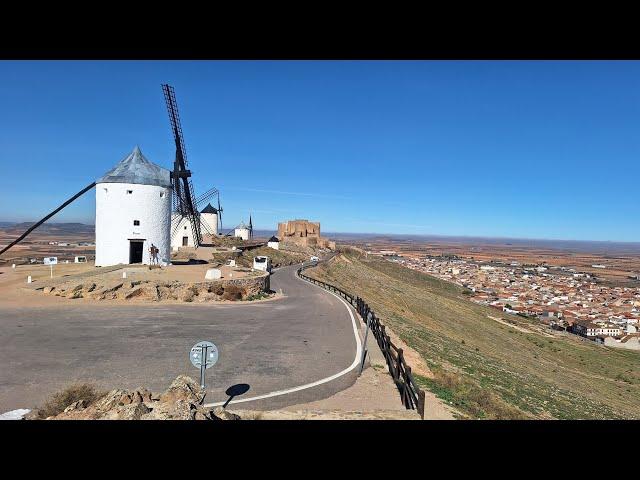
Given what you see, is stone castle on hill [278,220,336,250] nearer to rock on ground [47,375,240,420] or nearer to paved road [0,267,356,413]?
paved road [0,267,356,413]

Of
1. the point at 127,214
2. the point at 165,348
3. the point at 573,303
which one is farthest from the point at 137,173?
the point at 573,303

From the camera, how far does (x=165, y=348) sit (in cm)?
1055

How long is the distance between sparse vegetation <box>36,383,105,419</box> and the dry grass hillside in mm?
6578

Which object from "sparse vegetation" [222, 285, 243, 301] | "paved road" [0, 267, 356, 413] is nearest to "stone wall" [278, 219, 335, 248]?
"sparse vegetation" [222, 285, 243, 301]

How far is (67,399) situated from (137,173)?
62.7 feet

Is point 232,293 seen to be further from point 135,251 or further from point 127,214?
point 127,214

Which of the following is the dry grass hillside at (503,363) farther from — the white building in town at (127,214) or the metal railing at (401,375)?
the white building in town at (127,214)

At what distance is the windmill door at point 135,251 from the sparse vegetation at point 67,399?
17.9 metres

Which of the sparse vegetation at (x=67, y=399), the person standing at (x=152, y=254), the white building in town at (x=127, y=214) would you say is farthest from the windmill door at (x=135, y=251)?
the sparse vegetation at (x=67, y=399)

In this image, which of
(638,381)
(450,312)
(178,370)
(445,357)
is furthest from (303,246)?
(178,370)

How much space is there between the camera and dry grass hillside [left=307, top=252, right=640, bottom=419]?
1048 cm
